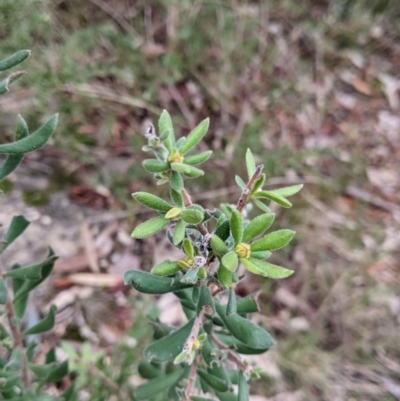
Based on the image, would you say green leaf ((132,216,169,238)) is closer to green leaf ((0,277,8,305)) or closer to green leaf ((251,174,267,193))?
green leaf ((251,174,267,193))

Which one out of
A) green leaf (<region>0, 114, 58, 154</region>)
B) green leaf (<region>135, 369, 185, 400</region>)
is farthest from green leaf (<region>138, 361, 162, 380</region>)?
green leaf (<region>0, 114, 58, 154</region>)

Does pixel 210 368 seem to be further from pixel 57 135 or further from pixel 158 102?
pixel 158 102

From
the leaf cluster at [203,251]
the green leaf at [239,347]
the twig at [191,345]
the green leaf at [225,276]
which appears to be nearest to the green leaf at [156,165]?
the leaf cluster at [203,251]

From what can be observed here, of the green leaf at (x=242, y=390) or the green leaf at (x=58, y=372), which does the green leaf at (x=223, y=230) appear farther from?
the green leaf at (x=58, y=372)

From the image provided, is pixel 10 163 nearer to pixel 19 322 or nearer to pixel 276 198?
pixel 19 322

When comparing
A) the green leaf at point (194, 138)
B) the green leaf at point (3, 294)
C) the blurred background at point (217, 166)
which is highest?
the green leaf at point (194, 138)

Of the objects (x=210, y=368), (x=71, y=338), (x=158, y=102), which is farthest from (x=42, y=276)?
(x=158, y=102)
